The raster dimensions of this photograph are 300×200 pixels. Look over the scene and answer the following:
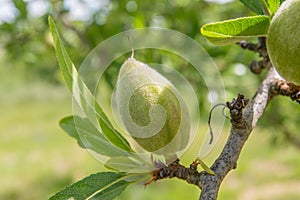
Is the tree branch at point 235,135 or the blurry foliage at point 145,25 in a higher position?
the blurry foliage at point 145,25

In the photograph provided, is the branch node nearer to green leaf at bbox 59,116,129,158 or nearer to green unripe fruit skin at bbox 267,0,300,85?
green unripe fruit skin at bbox 267,0,300,85

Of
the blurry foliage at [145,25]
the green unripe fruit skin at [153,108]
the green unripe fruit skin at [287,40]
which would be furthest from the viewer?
the blurry foliage at [145,25]

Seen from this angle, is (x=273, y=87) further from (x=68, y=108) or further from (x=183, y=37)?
(x=68, y=108)

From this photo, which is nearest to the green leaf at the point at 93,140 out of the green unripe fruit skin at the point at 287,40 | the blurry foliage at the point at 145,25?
the green unripe fruit skin at the point at 287,40

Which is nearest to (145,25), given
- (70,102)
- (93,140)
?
(93,140)

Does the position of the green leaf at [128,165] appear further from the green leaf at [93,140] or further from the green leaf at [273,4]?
the green leaf at [273,4]

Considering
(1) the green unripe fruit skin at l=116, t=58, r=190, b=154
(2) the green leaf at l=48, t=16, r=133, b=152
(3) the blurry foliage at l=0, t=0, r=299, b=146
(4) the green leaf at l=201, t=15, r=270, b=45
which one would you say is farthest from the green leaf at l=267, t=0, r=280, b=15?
(3) the blurry foliage at l=0, t=0, r=299, b=146

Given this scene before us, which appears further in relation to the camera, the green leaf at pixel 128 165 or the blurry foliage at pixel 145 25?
the blurry foliage at pixel 145 25

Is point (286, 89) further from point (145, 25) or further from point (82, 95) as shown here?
point (145, 25)
